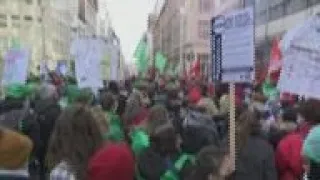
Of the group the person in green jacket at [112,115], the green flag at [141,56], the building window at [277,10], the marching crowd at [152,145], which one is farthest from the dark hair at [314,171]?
the building window at [277,10]

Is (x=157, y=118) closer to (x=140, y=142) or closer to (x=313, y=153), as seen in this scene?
(x=140, y=142)

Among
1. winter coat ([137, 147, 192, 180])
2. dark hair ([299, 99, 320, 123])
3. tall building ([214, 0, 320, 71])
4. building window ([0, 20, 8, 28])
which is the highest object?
building window ([0, 20, 8, 28])

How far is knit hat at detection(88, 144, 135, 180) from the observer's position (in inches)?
224

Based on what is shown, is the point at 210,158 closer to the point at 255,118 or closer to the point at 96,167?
the point at 96,167

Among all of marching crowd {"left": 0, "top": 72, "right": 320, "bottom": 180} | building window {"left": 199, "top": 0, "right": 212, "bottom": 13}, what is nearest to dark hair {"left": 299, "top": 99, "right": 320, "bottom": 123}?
marching crowd {"left": 0, "top": 72, "right": 320, "bottom": 180}

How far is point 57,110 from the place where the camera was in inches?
396

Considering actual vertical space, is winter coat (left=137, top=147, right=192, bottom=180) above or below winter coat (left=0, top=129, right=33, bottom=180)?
below

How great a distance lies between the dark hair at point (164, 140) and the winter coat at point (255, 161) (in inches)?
22.7

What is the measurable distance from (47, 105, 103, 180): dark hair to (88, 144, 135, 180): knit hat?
0.33 feet

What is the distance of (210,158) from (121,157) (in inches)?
34.3

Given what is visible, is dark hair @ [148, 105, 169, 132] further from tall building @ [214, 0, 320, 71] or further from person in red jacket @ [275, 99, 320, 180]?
tall building @ [214, 0, 320, 71]

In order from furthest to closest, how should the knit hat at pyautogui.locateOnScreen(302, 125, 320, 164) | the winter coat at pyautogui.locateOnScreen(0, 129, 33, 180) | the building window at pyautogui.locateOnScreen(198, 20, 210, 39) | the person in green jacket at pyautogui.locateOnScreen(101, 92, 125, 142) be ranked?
1. the building window at pyautogui.locateOnScreen(198, 20, 210, 39)
2. the person in green jacket at pyautogui.locateOnScreen(101, 92, 125, 142)
3. the knit hat at pyautogui.locateOnScreen(302, 125, 320, 164)
4. the winter coat at pyautogui.locateOnScreen(0, 129, 33, 180)

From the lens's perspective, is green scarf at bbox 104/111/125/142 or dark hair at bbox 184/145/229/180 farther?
green scarf at bbox 104/111/125/142

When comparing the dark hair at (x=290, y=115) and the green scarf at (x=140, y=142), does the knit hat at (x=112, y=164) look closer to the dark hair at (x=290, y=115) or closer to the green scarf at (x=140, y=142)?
the green scarf at (x=140, y=142)
